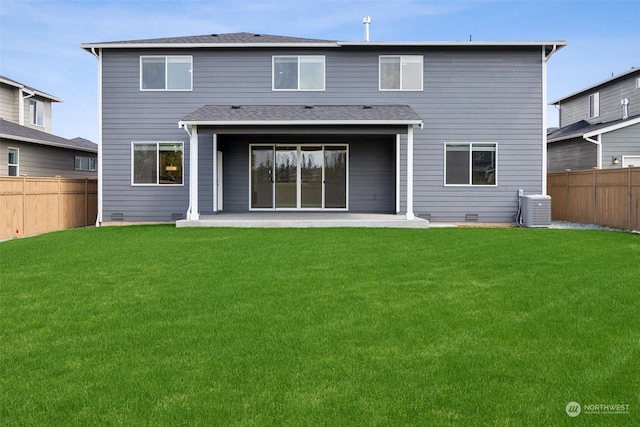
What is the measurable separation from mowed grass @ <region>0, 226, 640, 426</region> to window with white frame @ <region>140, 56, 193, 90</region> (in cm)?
873

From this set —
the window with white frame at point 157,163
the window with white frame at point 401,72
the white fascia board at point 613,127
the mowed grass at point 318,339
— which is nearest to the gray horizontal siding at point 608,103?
the white fascia board at point 613,127

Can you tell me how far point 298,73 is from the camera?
55.8ft

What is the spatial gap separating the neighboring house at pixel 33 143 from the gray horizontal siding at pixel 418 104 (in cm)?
577

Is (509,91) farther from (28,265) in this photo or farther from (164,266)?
(28,265)

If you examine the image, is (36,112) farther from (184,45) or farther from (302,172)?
(302,172)

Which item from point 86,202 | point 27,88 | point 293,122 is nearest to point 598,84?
point 293,122

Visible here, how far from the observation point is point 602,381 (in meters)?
3.82

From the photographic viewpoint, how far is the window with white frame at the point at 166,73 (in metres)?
16.9

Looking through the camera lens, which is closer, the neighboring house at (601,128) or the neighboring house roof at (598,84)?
the neighboring house at (601,128)

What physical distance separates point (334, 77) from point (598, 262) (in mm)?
10229

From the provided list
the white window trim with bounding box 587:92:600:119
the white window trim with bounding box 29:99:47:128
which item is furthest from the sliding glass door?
the white window trim with bounding box 587:92:600:119

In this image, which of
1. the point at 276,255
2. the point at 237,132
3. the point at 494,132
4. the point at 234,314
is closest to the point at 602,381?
the point at 234,314

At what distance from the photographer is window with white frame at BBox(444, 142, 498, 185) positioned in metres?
16.9

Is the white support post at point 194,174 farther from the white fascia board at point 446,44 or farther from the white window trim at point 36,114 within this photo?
the white window trim at point 36,114
